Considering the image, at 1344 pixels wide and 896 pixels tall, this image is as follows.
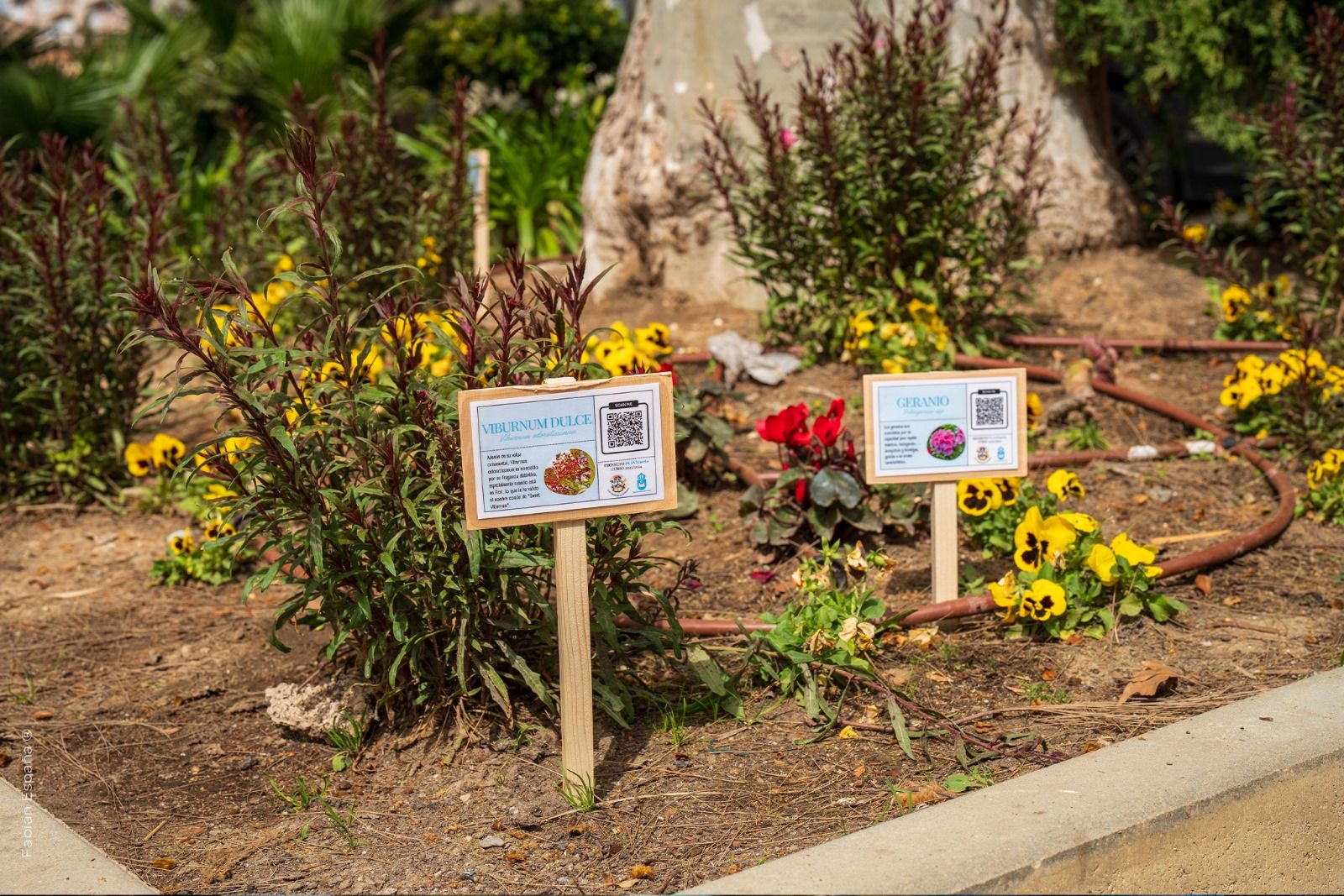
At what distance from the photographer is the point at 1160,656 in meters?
3.49

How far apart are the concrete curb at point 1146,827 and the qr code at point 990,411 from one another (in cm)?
94

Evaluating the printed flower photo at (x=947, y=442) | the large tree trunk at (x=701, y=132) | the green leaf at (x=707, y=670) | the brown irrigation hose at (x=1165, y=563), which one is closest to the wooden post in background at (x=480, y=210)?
the large tree trunk at (x=701, y=132)

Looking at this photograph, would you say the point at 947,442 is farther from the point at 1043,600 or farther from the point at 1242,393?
the point at 1242,393

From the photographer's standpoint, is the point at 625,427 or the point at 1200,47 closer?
the point at 625,427

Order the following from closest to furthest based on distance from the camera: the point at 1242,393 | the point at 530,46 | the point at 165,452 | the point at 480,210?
1. the point at 1242,393
2. the point at 165,452
3. the point at 480,210
4. the point at 530,46

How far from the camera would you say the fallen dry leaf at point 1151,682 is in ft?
10.6

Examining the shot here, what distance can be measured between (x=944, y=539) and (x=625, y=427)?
4.08ft

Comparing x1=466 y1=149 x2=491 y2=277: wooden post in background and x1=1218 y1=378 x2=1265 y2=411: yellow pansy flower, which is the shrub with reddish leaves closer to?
x1=1218 y1=378 x2=1265 y2=411: yellow pansy flower

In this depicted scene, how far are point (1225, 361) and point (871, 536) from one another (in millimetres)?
2454

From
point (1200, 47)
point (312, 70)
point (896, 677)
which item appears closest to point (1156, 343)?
point (1200, 47)

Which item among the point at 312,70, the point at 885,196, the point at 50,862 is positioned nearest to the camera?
the point at 50,862

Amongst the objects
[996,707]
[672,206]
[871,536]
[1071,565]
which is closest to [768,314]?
[672,206]

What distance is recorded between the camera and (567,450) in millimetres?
2729

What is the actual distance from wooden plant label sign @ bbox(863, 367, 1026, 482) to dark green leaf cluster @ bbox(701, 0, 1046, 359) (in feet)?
5.99
